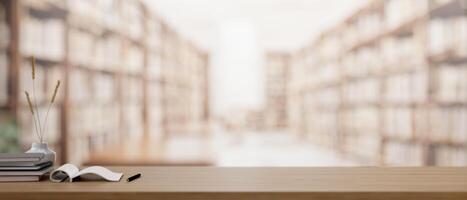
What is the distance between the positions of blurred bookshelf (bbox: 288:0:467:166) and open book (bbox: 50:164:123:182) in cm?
281

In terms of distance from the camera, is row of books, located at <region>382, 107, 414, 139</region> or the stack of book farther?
row of books, located at <region>382, 107, 414, 139</region>

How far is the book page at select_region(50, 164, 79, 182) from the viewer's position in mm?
1339

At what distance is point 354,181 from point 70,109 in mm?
2842

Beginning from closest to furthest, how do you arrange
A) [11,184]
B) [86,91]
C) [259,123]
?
[11,184], [86,91], [259,123]

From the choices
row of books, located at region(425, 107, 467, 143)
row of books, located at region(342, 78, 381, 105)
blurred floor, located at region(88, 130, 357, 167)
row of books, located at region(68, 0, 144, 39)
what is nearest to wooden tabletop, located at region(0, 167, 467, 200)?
blurred floor, located at region(88, 130, 357, 167)

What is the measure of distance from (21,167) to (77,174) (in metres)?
0.16

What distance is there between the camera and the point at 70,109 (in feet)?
12.3

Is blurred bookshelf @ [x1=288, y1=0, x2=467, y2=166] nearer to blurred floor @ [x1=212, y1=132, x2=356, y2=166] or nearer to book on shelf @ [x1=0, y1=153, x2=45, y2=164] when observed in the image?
blurred floor @ [x1=212, y1=132, x2=356, y2=166]

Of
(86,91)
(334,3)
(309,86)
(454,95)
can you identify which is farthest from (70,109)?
(309,86)

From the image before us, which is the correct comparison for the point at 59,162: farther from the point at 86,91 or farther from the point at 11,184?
the point at 11,184

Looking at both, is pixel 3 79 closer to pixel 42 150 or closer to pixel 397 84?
pixel 42 150

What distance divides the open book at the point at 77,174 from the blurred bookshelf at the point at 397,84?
281 centimetres

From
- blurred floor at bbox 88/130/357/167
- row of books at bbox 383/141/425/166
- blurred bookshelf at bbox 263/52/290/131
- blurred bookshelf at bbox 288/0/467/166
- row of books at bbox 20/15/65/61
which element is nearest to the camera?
blurred floor at bbox 88/130/357/167

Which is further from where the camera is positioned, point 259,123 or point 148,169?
point 259,123
